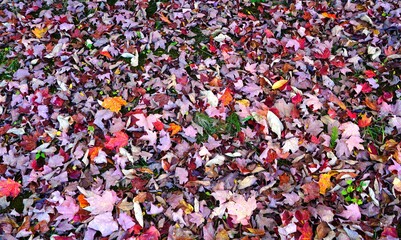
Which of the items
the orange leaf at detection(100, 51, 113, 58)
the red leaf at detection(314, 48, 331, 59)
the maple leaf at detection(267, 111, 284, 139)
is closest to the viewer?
the maple leaf at detection(267, 111, 284, 139)

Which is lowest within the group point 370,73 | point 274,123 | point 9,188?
point 9,188

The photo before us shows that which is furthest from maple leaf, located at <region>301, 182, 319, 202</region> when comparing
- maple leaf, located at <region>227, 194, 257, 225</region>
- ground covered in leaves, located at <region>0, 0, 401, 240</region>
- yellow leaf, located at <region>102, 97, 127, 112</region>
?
yellow leaf, located at <region>102, 97, 127, 112</region>

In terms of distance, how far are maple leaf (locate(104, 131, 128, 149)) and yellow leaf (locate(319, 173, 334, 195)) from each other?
51.9 inches

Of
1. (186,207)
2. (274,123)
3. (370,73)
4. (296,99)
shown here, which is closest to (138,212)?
(186,207)

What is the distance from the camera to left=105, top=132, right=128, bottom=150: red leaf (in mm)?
2871

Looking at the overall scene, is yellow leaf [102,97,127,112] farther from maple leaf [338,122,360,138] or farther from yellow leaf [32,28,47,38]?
maple leaf [338,122,360,138]

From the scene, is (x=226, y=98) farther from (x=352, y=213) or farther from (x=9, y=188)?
(x=9, y=188)

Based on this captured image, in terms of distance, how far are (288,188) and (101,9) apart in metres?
2.74

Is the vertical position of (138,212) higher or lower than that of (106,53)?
lower

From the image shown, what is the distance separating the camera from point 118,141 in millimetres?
2889

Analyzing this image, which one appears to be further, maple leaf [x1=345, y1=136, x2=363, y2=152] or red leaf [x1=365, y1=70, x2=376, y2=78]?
red leaf [x1=365, y1=70, x2=376, y2=78]

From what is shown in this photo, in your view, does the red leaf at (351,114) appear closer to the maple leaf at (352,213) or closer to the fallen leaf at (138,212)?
the maple leaf at (352,213)

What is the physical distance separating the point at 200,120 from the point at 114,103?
68 cm

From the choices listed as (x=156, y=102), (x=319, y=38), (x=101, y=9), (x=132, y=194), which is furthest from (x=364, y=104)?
(x=101, y=9)
